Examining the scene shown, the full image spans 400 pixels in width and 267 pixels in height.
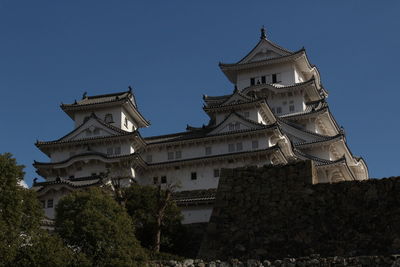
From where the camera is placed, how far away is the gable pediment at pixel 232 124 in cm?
5431

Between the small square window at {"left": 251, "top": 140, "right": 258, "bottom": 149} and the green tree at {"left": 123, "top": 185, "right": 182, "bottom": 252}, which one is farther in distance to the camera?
the small square window at {"left": 251, "top": 140, "right": 258, "bottom": 149}

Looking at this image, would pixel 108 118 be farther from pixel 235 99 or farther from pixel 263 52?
pixel 263 52

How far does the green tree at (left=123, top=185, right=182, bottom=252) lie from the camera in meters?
36.0

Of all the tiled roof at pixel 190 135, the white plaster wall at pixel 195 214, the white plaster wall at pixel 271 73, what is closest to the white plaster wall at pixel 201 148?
the tiled roof at pixel 190 135

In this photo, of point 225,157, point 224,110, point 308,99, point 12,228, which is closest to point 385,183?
point 12,228

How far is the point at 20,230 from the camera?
23.8 metres

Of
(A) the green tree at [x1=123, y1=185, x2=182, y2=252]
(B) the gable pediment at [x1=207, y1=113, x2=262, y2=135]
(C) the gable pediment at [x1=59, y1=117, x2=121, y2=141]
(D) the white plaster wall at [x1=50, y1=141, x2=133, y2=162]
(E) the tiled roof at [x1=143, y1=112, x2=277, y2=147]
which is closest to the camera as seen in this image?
(A) the green tree at [x1=123, y1=185, x2=182, y2=252]

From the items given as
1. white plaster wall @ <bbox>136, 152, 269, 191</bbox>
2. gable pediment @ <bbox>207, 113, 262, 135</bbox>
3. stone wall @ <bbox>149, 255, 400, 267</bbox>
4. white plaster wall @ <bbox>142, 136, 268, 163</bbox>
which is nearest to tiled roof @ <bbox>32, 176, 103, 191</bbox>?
white plaster wall @ <bbox>136, 152, 269, 191</bbox>

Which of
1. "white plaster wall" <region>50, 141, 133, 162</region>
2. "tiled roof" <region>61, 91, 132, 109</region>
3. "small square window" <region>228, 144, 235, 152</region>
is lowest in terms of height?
"small square window" <region>228, 144, 235, 152</region>

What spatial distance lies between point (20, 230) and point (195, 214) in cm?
2264

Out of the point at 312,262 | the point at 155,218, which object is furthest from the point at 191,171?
the point at 312,262

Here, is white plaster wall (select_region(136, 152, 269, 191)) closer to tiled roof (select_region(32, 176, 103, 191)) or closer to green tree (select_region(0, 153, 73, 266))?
tiled roof (select_region(32, 176, 103, 191))

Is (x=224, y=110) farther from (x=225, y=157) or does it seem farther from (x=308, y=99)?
(x=308, y=99)

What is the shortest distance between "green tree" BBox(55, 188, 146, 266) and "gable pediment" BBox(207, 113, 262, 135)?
28.1 metres
